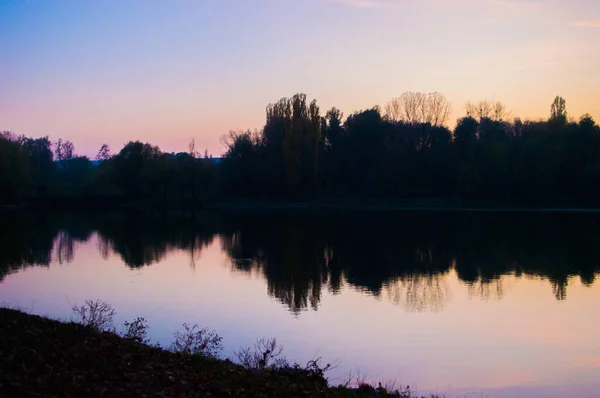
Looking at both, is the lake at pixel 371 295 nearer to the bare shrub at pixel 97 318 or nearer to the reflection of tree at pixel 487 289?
the reflection of tree at pixel 487 289

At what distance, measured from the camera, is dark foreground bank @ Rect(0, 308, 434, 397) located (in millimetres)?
5816

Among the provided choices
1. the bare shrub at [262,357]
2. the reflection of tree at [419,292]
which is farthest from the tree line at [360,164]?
the bare shrub at [262,357]

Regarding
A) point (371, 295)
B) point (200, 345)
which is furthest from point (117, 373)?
point (371, 295)

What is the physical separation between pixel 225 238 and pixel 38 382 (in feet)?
87.0

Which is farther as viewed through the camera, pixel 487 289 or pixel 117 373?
pixel 487 289

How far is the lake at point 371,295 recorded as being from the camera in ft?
33.2

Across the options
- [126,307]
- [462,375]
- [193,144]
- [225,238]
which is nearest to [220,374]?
[462,375]

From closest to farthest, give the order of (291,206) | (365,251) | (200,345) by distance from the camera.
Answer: (200,345) → (365,251) → (291,206)

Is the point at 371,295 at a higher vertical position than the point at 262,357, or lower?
lower

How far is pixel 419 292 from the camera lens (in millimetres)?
16875

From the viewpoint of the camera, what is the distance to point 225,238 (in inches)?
1273

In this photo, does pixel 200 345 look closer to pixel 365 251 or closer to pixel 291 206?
pixel 365 251

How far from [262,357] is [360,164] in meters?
57.4

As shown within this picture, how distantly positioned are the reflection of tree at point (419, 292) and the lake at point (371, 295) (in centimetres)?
6
